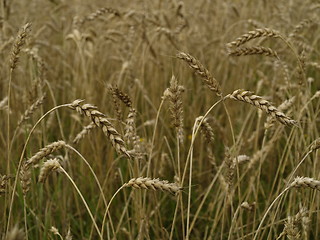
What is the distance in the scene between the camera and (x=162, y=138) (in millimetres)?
2846

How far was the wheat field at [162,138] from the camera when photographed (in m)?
1.64

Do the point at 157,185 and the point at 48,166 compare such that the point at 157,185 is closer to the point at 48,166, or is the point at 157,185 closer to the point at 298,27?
the point at 48,166

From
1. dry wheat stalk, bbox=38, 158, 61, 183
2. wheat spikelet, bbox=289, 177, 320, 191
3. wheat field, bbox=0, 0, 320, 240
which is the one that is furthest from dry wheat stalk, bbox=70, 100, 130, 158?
wheat spikelet, bbox=289, 177, 320, 191

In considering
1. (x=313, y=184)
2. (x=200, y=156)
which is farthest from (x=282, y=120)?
(x=200, y=156)

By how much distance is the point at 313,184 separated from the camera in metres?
1.34

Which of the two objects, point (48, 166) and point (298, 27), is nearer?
point (48, 166)

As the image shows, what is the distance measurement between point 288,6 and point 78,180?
Answer: 8.70ft

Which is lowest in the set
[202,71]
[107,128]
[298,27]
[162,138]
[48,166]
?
[162,138]

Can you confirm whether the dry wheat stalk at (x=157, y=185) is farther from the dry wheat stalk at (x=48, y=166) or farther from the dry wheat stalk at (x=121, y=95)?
the dry wheat stalk at (x=121, y=95)

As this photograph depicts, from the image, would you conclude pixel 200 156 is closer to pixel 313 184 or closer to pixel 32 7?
pixel 313 184

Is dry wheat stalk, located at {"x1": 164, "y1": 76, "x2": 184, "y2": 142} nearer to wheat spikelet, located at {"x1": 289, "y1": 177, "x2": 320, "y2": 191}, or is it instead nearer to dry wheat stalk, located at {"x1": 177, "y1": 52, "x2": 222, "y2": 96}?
dry wheat stalk, located at {"x1": 177, "y1": 52, "x2": 222, "y2": 96}

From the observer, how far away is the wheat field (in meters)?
1.64

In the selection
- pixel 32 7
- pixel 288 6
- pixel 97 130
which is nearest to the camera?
pixel 97 130

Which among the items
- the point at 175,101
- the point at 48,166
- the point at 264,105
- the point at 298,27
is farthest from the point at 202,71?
the point at 298,27
